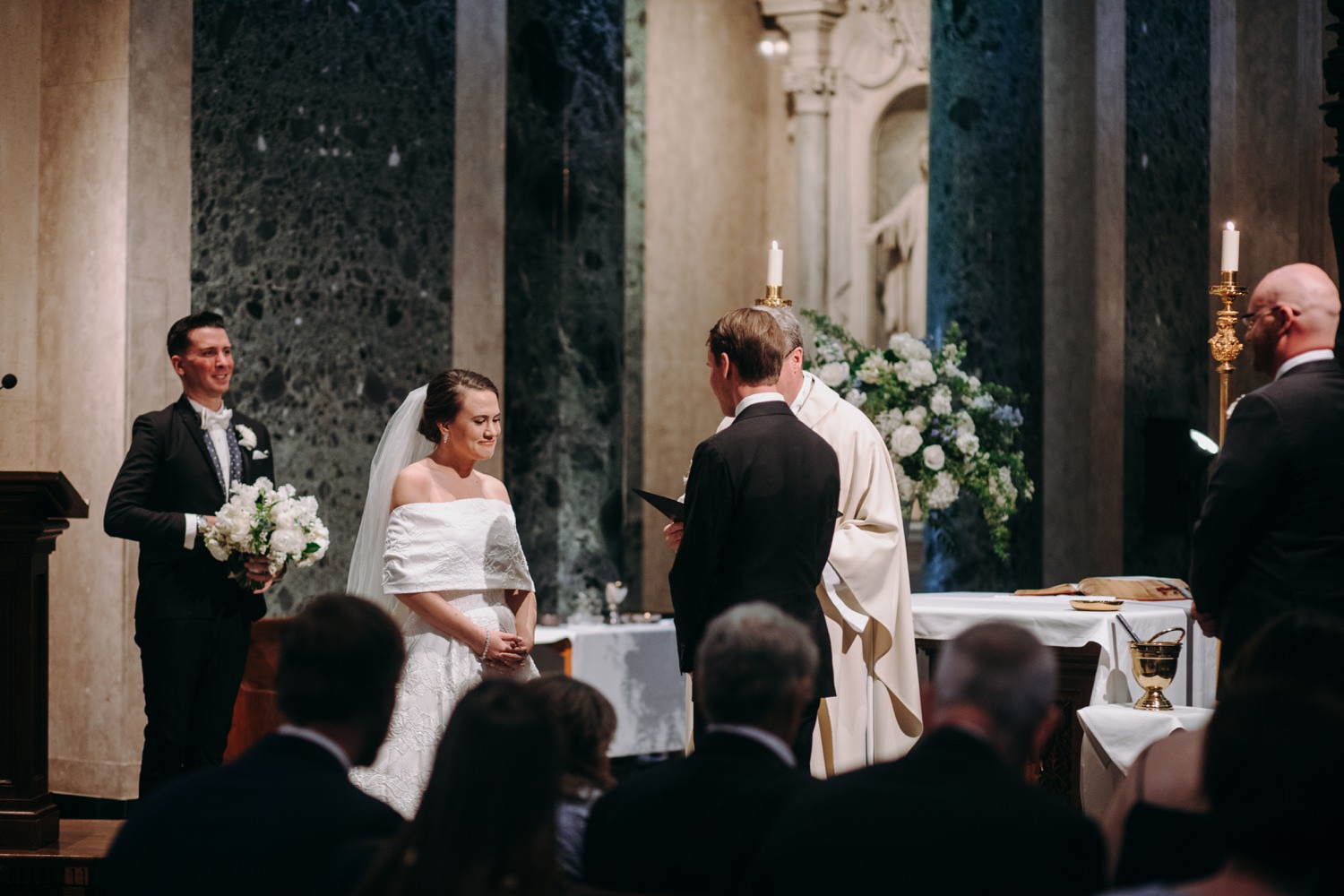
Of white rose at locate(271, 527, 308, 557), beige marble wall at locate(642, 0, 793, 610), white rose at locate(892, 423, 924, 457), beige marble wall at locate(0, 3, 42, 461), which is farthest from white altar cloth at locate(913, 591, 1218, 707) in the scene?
beige marble wall at locate(642, 0, 793, 610)

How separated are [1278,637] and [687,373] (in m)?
7.88

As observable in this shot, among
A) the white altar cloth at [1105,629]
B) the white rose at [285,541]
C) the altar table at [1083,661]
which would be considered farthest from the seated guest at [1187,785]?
the white rose at [285,541]

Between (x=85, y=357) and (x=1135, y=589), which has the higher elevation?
(x=85, y=357)

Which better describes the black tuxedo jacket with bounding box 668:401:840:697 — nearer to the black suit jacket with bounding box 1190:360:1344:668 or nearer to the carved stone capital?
the black suit jacket with bounding box 1190:360:1344:668

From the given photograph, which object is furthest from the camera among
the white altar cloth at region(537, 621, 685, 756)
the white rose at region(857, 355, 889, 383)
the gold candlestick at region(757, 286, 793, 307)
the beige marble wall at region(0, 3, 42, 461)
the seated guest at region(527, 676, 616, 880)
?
the white altar cloth at region(537, 621, 685, 756)

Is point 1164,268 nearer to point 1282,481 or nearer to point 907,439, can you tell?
point 907,439

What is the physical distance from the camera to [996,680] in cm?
225

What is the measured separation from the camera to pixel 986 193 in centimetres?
848

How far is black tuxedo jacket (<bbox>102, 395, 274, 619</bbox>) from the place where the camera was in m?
5.28

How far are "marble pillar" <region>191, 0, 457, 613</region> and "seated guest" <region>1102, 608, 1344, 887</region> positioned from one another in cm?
489

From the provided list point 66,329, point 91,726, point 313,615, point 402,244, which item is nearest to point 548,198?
point 402,244

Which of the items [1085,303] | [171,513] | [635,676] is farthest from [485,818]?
[1085,303]

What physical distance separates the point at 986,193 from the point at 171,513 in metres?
4.95

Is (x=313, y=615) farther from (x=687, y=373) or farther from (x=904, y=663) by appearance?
(x=687, y=373)
